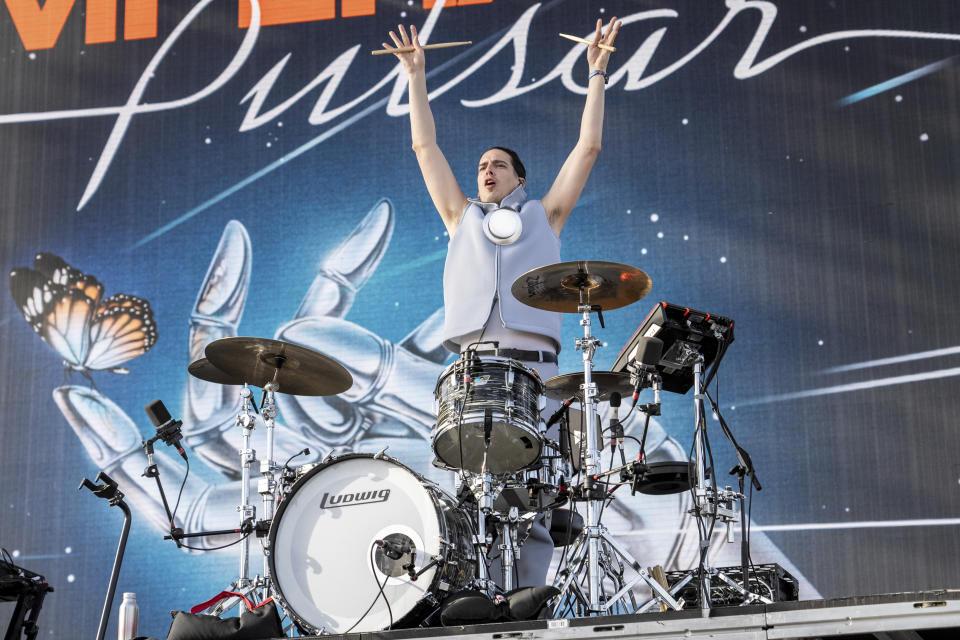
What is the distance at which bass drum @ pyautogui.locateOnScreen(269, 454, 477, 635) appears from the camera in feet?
10.8

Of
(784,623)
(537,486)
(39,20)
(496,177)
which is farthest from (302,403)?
(784,623)

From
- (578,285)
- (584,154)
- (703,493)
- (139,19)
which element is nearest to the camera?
(703,493)

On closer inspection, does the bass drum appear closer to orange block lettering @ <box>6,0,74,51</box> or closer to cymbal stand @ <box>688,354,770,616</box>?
cymbal stand @ <box>688,354,770,616</box>

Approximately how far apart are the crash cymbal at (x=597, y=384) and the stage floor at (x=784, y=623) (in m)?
1.48

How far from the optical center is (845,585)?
16.3ft

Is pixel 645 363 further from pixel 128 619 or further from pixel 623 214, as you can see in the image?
pixel 623 214

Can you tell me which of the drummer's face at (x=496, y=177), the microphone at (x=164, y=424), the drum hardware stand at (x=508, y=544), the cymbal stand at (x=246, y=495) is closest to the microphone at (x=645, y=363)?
the drum hardware stand at (x=508, y=544)

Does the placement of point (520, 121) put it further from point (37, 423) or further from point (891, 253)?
point (37, 423)

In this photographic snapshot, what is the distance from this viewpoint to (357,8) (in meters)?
6.23

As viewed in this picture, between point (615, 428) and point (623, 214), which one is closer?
point (615, 428)

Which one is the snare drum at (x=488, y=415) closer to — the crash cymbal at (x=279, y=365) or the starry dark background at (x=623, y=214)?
the crash cymbal at (x=279, y=365)

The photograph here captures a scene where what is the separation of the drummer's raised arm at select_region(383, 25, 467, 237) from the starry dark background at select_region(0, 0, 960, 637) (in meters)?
1.42

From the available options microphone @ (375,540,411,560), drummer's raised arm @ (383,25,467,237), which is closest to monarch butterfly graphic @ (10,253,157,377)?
drummer's raised arm @ (383,25,467,237)

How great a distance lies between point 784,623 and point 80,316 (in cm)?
434
